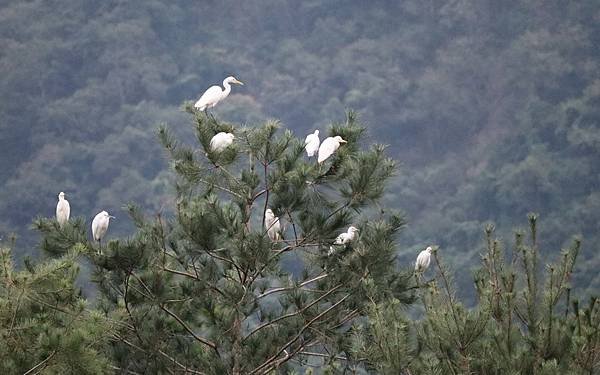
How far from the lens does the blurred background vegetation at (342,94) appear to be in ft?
113

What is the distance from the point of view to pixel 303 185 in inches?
315

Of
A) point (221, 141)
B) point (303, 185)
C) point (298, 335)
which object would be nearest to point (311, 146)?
point (303, 185)

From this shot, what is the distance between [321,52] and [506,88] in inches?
301

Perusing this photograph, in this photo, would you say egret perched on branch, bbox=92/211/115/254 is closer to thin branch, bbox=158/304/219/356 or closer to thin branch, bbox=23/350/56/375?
thin branch, bbox=158/304/219/356

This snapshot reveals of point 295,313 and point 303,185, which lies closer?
point 303,185

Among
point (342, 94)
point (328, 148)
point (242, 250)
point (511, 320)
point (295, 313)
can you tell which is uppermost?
point (342, 94)

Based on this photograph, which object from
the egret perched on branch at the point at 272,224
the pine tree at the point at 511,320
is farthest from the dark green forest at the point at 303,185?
the egret perched on branch at the point at 272,224

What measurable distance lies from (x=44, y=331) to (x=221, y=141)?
2.59 meters

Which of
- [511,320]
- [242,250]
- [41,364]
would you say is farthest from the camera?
[242,250]

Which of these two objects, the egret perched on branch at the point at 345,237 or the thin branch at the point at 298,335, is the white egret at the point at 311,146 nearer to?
the egret perched on branch at the point at 345,237

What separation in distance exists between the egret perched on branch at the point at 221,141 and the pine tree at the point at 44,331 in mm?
2097

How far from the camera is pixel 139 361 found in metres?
8.71

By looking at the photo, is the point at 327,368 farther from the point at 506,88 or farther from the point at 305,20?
A: the point at 305,20

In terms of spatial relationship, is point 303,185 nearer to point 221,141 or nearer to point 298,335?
point 221,141
